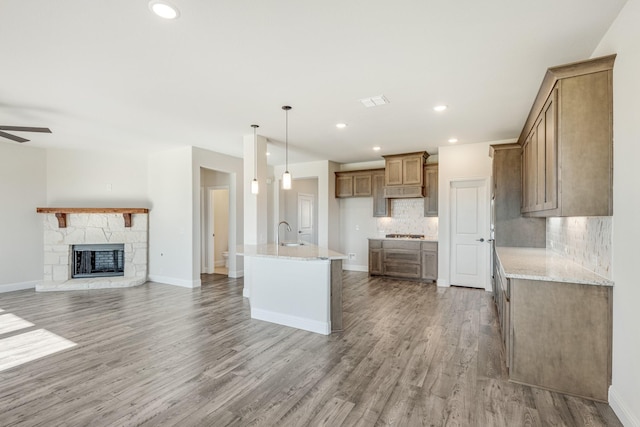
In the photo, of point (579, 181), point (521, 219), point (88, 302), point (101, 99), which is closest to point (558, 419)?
point (579, 181)

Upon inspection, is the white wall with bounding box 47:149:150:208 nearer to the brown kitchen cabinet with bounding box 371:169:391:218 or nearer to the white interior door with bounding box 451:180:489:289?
the brown kitchen cabinet with bounding box 371:169:391:218

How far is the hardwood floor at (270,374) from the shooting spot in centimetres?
209

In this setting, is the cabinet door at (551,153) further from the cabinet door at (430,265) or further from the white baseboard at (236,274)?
the white baseboard at (236,274)

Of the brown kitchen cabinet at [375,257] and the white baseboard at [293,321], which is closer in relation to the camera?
the white baseboard at [293,321]

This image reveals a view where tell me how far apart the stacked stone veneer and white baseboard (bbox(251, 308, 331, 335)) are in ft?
11.2

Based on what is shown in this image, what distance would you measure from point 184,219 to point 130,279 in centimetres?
162

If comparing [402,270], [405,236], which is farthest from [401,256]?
[405,236]

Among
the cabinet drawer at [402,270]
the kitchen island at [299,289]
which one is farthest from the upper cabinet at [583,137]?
the cabinet drawer at [402,270]

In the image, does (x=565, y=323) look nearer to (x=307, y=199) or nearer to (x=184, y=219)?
(x=184, y=219)

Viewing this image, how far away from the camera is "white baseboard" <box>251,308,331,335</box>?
355 cm

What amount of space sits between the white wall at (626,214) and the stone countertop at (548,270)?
0.19 meters

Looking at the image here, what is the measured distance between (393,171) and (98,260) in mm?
6353

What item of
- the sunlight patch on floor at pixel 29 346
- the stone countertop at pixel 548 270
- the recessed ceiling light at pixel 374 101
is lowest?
the sunlight patch on floor at pixel 29 346

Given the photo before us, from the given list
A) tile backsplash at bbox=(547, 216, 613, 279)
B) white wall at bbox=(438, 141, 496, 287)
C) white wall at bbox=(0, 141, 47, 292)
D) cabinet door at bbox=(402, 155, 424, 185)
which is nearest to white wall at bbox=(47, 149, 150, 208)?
white wall at bbox=(0, 141, 47, 292)
